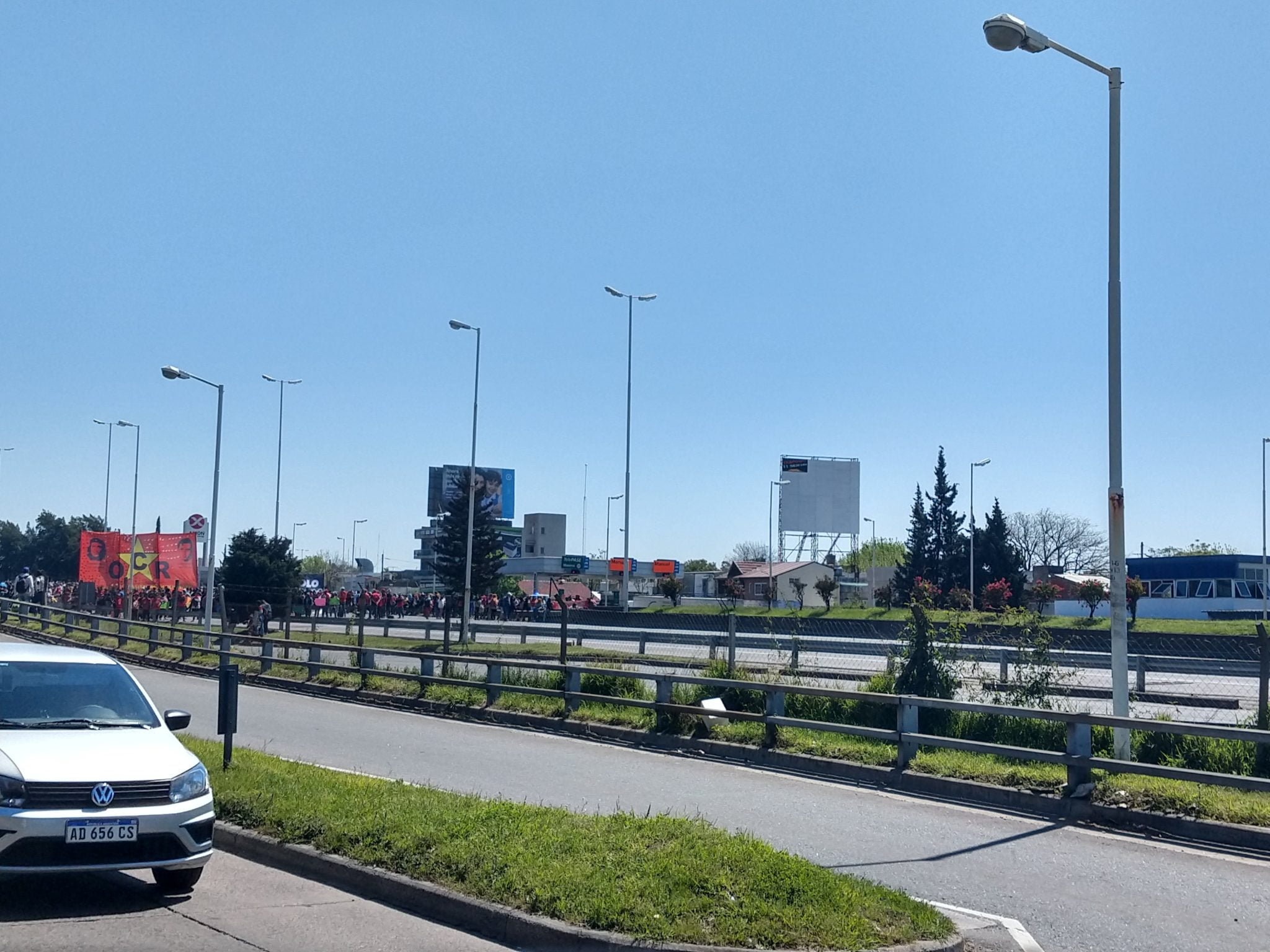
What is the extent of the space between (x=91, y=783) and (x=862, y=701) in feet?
32.6

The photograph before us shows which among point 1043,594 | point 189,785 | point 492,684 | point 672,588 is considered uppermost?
point 1043,594

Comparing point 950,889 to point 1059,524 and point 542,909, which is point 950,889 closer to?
point 542,909

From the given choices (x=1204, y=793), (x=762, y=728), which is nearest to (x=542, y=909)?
(x=1204, y=793)

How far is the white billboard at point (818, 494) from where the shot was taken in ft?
267

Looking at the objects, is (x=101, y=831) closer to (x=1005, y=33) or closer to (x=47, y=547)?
(x=1005, y=33)

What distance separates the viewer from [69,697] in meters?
8.38

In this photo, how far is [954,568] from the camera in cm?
7931

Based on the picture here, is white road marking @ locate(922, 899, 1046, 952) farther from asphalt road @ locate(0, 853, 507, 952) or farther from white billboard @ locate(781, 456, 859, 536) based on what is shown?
white billboard @ locate(781, 456, 859, 536)

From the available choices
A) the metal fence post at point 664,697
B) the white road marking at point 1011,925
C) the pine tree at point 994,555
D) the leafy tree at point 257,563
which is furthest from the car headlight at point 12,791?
the pine tree at point 994,555

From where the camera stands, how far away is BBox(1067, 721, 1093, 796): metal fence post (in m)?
11.5

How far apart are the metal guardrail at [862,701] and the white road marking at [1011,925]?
13.7ft

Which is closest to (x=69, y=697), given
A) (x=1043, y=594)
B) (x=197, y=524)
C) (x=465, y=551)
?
(x=197, y=524)

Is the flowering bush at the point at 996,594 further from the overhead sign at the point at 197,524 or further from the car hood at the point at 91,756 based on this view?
the car hood at the point at 91,756

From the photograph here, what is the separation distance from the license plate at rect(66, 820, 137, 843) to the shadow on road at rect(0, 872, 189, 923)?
1.55ft
